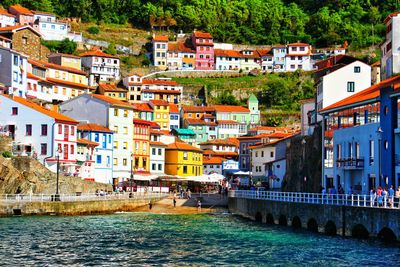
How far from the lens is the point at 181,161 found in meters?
120

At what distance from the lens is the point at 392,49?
261 ft

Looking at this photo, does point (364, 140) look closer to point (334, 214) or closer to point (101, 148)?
point (334, 214)

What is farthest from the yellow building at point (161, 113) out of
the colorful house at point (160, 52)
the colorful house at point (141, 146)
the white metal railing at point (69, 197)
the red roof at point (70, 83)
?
the white metal railing at point (69, 197)

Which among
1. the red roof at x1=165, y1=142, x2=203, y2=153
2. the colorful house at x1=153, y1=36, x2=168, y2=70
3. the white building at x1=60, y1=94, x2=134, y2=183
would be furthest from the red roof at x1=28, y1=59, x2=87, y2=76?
the colorful house at x1=153, y1=36, x2=168, y2=70

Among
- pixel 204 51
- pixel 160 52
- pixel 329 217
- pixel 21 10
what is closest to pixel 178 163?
pixel 329 217

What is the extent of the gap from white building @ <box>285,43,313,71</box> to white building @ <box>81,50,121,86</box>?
1548 inches

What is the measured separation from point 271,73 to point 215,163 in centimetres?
5133

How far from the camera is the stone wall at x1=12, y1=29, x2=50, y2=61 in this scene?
447 feet

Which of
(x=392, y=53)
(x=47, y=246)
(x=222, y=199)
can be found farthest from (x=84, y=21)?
(x=47, y=246)

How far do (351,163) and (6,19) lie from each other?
113701 millimetres

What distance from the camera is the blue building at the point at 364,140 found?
2260 inches

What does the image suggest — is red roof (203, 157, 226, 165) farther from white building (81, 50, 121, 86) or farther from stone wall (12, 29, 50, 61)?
stone wall (12, 29, 50, 61)

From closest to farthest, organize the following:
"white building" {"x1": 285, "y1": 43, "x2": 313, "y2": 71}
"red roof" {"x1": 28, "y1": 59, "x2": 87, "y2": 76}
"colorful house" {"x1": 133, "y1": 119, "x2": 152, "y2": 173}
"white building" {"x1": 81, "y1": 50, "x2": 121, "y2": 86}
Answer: "colorful house" {"x1": 133, "y1": 119, "x2": 152, "y2": 173}
"red roof" {"x1": 28, "y1": 59, "x2": 87, "y2": 76}
"white building" {"x1": 81, "y1": 50, "x2": 121, "y2": 86}
"white building" {"x1": 285, "y1": 43, "x2": 313, "y2": 71}

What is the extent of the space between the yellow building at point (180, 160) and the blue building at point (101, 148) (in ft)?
52.5
